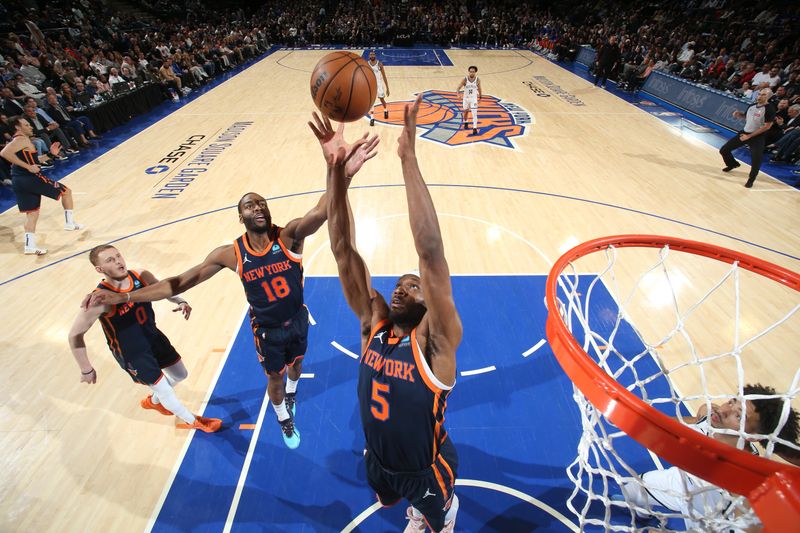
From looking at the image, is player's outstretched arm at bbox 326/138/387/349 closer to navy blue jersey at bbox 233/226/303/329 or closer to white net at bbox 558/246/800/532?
navy blue jersey at bbox 233/226/303/329

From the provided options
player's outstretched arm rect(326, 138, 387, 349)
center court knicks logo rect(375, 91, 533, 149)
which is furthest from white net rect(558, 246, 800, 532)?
center court knicks logo rect(375, 91, 533, 149)

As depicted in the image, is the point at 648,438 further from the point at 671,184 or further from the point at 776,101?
the point at 776,101

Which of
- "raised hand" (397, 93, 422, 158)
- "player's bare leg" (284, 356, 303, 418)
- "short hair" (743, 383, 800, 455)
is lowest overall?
"player's bare leg" (284, 356, 303, 418)

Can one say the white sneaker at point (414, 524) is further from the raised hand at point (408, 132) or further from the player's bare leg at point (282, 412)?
the raised hand at point (408, 132)

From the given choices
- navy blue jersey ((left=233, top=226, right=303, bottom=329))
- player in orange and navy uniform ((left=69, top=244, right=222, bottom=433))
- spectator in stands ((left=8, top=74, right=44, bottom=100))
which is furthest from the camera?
spectator in stands ((left=8, top=74, right=44, bottom=100))

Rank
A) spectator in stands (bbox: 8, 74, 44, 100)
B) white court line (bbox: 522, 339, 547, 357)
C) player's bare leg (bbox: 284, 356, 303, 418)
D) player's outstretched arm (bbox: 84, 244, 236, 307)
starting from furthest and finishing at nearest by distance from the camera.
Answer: spectator in stands (bbox: 8, 74, 44, 100) → white court line (bbox: 522, 339, 547, 357) → player's bare leg (bbox: 284, 356, 303, 418) → player's outstretched arm (bbox: 84, 244, 236, 307)

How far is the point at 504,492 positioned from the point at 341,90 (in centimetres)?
325

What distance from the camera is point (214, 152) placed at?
9.46m

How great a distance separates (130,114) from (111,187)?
17.2 ft

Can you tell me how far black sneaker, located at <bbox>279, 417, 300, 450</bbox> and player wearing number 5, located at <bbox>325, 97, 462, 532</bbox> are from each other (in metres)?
1.31

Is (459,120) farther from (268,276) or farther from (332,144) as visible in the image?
(332,144)

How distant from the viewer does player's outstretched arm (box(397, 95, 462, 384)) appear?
1724mm

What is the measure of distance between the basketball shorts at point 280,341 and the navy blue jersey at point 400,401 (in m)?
1.36

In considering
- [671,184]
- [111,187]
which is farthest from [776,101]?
[111,187]
